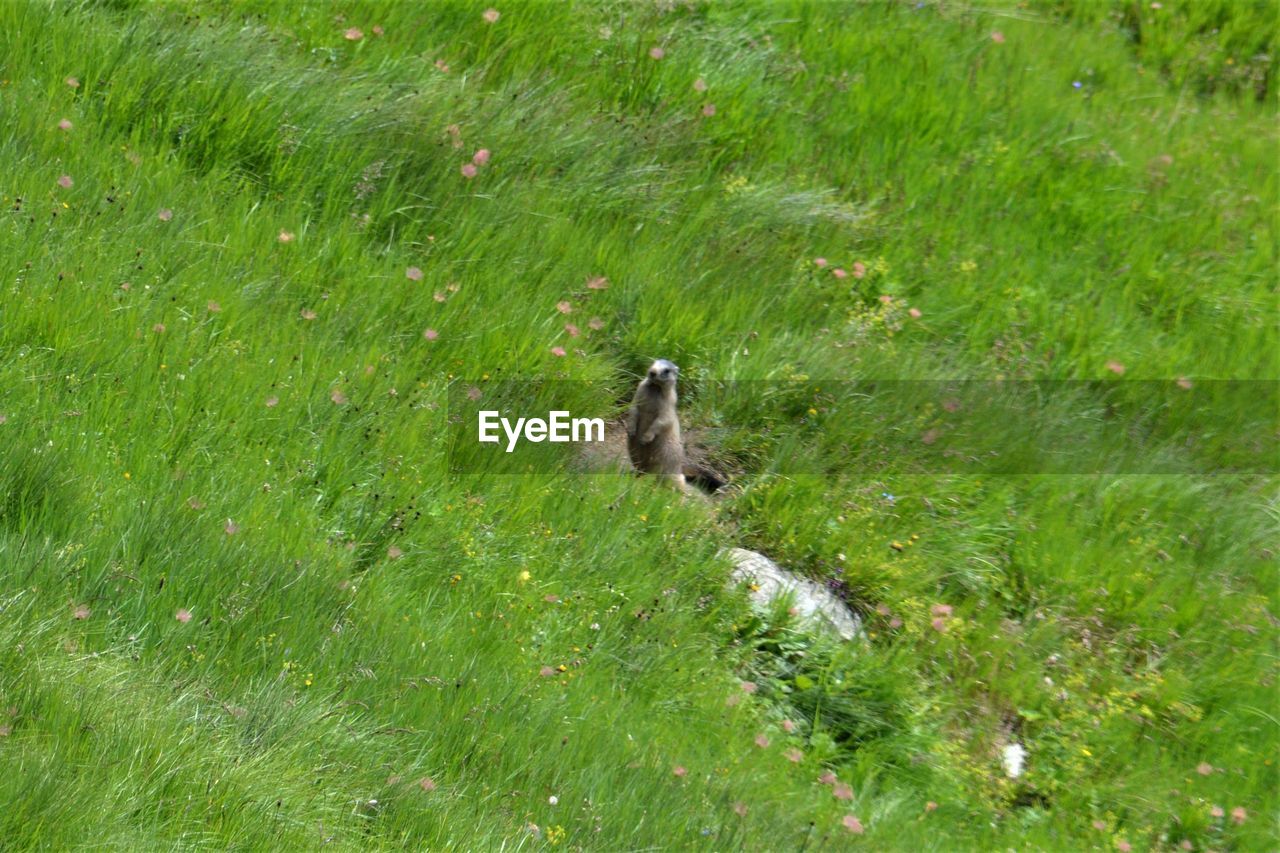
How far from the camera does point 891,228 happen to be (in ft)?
28.8

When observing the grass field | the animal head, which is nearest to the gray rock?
the grass field

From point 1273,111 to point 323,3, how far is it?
7.54 m

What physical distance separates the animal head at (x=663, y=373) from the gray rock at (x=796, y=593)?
893 millimetres

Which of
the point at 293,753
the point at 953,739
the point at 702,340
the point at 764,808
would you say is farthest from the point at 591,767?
the point at 702,340

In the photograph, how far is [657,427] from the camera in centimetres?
708

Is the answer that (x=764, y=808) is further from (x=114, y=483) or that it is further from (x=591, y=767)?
(x=114, y=483)
